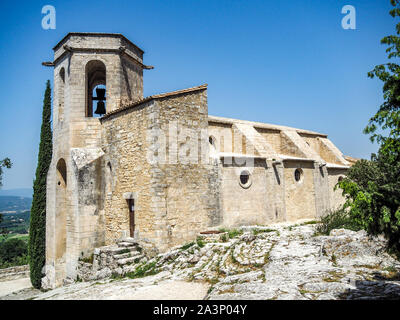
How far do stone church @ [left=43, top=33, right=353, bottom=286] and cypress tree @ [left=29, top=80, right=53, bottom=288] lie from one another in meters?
1.50

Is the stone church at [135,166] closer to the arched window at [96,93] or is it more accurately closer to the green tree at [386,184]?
the arched window at [96,93]

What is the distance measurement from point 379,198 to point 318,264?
363cm

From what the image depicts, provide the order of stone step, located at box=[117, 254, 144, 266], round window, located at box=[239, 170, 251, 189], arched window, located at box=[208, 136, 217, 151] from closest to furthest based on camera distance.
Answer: stone step, located at box=[117, 254, 144, 266] < round window, located at box=[239, 170, 251, 189] < arched window, located at box=[208, 136, 217, 151]

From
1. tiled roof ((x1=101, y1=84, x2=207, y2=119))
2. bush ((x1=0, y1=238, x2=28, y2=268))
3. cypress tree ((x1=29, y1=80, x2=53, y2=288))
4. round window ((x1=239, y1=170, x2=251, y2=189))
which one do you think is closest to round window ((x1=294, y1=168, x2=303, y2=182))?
round window ((x1=239, y1=170, x2=251, y2=189))

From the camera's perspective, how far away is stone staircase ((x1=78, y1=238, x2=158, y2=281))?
945cm

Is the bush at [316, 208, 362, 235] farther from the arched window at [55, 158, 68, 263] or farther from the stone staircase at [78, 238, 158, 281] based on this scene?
the arched window at [55, 158, 68, 263]

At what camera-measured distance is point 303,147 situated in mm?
17906

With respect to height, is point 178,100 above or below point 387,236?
above

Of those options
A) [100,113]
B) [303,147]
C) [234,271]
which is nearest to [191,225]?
[234,271]

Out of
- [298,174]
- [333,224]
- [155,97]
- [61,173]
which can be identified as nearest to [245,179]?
[298,174]

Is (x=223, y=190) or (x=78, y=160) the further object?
(x=223, y=190)

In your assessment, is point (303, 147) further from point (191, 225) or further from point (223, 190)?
point (191, 225)

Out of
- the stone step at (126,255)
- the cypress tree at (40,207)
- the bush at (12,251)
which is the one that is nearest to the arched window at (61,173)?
the cypress tree at (40,207)

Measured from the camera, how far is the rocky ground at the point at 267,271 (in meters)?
5.36
